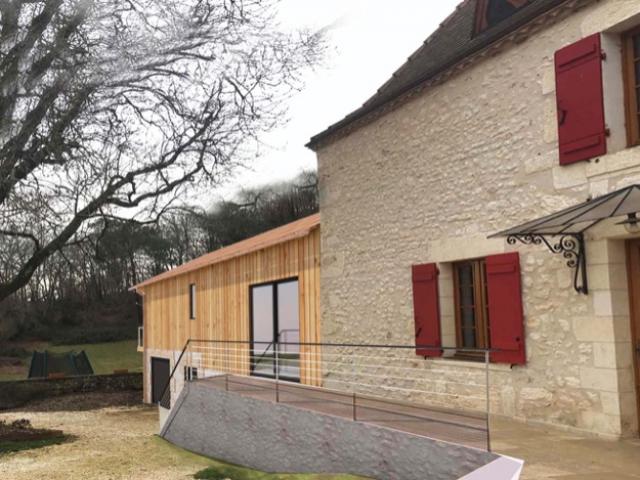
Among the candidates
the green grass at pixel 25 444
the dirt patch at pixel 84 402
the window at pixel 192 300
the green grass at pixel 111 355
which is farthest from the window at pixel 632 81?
the green grass at pixel 111 355

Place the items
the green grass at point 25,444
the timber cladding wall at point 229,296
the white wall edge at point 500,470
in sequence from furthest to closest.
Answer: the green grass at point 25,444 → the timber cladding wall at point 229,296 → the white wall edge at point 500,470

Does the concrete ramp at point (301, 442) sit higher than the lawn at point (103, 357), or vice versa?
the concrete ramp at point (301, 442)

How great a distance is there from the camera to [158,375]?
21406 mm

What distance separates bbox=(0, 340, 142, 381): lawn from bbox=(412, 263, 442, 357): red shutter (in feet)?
80.8

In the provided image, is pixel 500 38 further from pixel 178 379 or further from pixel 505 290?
pixel 178 379

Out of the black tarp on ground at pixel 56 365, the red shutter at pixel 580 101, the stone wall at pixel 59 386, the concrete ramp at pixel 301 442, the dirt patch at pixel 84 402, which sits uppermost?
the red shutter at pixel 580 101

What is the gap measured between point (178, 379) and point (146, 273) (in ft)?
57.4

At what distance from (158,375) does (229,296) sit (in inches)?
314

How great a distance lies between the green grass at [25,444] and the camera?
1280 centimetres

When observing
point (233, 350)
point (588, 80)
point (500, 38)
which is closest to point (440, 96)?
point (500, 38)

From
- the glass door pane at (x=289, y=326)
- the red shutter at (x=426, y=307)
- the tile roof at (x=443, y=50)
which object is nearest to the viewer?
the tile roof at (x=443, y=50)

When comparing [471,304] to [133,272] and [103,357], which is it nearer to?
[133,272]

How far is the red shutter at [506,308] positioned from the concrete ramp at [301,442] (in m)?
1.77

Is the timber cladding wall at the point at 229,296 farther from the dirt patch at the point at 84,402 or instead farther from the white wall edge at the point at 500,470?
the white wall edge at the point at 500,470
